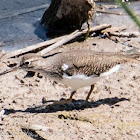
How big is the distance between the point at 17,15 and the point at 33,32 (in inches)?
49.9

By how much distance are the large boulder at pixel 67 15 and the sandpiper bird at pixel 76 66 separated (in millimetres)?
3063

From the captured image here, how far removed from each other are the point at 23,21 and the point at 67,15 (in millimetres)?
1621

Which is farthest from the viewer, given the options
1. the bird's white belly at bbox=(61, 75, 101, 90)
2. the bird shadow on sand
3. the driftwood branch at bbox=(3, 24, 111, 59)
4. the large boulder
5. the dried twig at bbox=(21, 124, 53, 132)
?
the large boulder

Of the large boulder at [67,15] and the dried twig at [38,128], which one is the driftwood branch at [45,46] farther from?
→ the dried twig at [38,128]

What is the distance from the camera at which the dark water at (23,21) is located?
841cm

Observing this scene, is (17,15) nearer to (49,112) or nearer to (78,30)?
(78,30)

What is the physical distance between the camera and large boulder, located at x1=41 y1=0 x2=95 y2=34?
803cm

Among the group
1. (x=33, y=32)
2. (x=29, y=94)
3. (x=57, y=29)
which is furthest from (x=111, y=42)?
(x=29, y=94)

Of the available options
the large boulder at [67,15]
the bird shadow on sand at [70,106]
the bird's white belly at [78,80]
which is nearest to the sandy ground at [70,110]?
the bird shadow on sand at [70,106]

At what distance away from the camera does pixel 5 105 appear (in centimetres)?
531

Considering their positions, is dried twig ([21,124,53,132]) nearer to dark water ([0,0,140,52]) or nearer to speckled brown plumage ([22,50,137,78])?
speckled brown plumage ([22,50,137,78])

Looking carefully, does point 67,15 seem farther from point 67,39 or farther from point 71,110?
point 71,110

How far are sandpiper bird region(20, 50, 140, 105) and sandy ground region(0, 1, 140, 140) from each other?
334mm

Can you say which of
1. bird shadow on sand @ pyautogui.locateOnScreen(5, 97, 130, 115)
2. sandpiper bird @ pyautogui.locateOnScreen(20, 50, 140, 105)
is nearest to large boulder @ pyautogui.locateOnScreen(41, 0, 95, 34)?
sandpiper bird @ pyautogui.locateOnScreen(20, 50, 140, 105)
